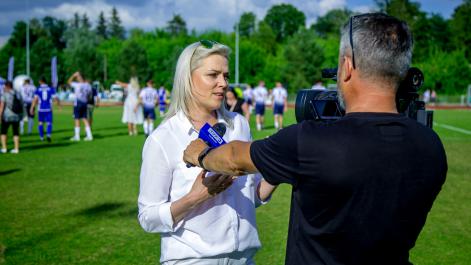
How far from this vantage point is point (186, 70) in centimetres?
277

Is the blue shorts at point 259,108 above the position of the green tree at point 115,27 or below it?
below

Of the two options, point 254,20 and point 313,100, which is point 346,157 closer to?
point 313,100

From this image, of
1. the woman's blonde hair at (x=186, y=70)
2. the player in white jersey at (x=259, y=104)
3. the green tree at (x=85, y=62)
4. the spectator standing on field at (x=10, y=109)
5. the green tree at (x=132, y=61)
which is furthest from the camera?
the green tree at (x=85, y=62)

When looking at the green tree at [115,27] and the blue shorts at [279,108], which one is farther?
the green tree at [115,27]

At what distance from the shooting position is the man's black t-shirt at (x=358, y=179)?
5.54 ft

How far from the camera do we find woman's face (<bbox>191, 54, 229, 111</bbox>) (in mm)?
2785

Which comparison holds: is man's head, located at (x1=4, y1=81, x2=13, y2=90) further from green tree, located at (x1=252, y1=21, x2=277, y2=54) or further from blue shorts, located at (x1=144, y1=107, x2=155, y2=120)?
green tree, located at (x1=252, y1=21, x2=277, y2=54)

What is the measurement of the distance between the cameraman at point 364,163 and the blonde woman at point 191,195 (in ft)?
2.19

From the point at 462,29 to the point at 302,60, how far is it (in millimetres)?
31123

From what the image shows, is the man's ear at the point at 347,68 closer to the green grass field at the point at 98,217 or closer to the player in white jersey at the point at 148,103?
the green grass field at the point at 98,217

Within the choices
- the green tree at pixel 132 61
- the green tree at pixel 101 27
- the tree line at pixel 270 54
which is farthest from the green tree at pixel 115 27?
the green tree at pixel 132 61

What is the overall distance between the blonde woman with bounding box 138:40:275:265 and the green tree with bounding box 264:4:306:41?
4520 inches

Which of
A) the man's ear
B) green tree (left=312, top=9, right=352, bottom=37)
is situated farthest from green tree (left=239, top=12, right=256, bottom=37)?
the man's ear

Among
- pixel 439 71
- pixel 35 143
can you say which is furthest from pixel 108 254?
pixel 439 71
